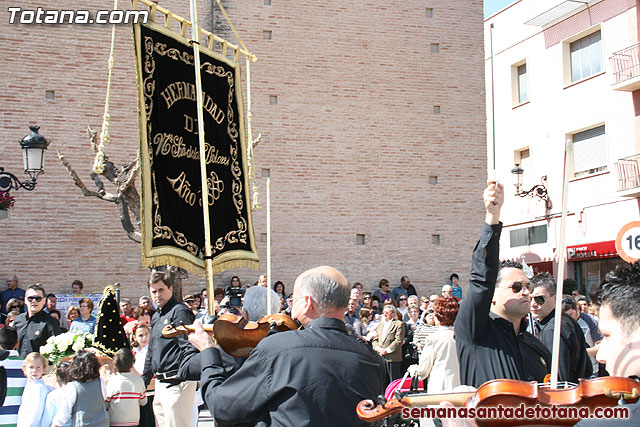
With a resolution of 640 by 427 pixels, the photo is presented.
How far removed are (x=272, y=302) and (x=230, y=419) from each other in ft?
6.91

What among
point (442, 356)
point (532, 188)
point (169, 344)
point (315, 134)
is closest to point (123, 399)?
point (169, 344)

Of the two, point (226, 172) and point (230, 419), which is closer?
point (230, 419)

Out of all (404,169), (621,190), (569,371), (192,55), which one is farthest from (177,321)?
(621,190)

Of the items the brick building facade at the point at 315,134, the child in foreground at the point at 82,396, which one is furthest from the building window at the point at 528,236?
the child in foreground at the point at 82,396

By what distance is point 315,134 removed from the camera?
20.3 metres

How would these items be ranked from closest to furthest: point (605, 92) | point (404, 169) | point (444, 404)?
point (444, 404)
point (404, 169)
point (605, 92)

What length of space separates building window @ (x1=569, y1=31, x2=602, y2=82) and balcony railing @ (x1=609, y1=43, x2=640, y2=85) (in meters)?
1.26

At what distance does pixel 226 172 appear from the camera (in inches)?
269

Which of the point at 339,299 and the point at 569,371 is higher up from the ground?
the point at 339,299

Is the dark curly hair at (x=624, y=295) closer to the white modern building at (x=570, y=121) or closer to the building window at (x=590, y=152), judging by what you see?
the white modern building at (x=570, y=121)

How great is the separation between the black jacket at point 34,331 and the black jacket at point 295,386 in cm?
712

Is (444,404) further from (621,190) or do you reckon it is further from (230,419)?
(621,190)

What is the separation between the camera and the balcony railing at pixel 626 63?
70.8 ft

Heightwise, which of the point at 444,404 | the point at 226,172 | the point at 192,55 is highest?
the point at 192,55
